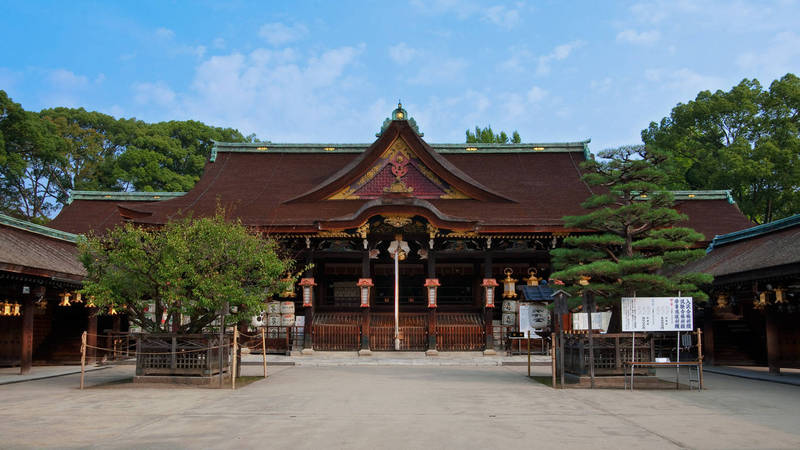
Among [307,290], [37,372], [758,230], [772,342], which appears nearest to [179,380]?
[37,372]

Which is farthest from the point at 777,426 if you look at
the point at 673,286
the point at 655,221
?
the point at 655,221

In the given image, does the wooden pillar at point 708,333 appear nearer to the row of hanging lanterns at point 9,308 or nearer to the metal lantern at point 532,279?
the metal lantern at point 532,279

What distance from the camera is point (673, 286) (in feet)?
41.6

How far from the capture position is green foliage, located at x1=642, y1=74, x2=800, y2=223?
2894 centimetres

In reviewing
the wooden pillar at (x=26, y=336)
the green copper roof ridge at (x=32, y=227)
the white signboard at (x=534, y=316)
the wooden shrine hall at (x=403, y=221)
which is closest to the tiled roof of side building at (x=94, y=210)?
the wooden shrine hall at (x=403, y=221)

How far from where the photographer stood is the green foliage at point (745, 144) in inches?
1139

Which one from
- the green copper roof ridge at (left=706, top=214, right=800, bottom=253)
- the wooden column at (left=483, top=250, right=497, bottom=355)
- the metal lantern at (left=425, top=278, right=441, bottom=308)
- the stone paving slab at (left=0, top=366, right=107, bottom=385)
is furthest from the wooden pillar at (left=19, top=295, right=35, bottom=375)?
the green copper roof ridge at (left=706, top=214, right=800, bottom=253)

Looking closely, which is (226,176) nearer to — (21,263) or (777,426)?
(21,263)

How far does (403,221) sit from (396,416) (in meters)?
12.0

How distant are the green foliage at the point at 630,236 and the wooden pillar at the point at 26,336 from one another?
13422 mm

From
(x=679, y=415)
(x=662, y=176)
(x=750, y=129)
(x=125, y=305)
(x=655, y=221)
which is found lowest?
(x=679, y=415)

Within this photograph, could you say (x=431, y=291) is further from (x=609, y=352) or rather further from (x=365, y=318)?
(x=609, y=352)

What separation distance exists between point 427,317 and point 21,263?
12338 millimetres

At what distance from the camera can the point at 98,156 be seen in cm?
4456
